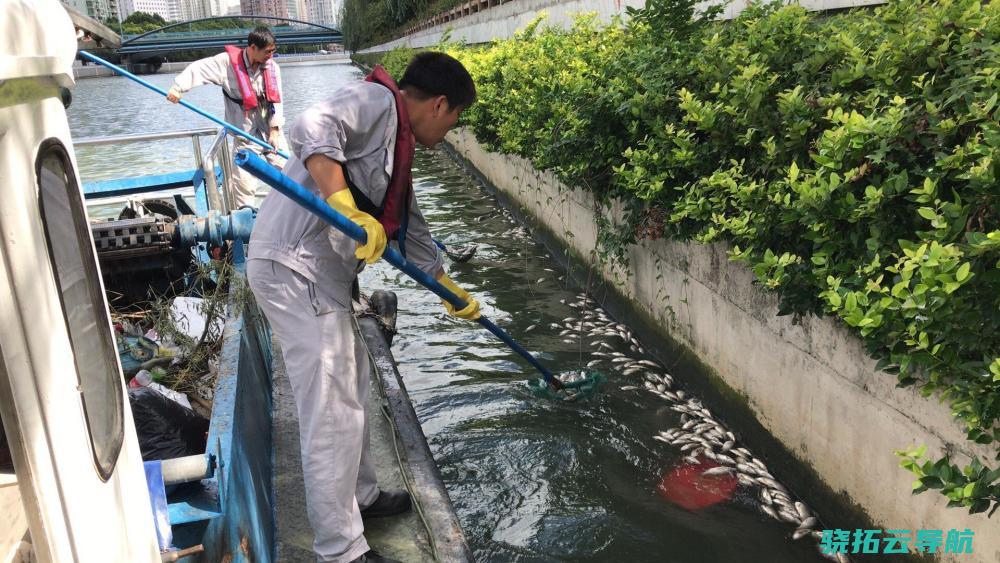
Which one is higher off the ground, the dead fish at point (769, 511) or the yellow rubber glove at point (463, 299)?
the yellow rubber glove at point (463, 299)

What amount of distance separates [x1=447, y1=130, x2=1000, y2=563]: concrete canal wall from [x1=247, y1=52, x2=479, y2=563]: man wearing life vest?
2.42 meters

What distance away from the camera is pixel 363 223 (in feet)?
10.2

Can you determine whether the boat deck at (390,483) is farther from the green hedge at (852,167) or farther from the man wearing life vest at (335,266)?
the green hedge at (852,167)

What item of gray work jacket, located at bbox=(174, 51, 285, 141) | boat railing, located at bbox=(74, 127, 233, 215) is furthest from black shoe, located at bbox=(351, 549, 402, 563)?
gray work jacket, located at bbox=(174, 51, 285, 141)

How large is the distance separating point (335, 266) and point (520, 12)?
16.7 meters

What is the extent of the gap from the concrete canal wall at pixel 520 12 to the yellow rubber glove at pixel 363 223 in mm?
4407

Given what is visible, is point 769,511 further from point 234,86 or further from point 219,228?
point 234,86

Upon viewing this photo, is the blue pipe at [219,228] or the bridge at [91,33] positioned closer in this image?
the bridge at [91,33]

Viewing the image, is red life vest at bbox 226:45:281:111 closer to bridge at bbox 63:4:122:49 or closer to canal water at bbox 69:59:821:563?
canal water at bbox 69:59:821:563

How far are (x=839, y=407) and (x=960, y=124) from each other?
1.58 metres

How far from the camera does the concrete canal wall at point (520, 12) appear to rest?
763 centimetres

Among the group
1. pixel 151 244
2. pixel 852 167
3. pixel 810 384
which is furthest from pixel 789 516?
pixel 151 244

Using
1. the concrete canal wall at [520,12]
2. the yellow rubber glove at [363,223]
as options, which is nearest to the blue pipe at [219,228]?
the yellow rubber glove at [363,223]

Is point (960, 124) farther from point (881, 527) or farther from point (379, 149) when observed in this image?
point (379, 149)
